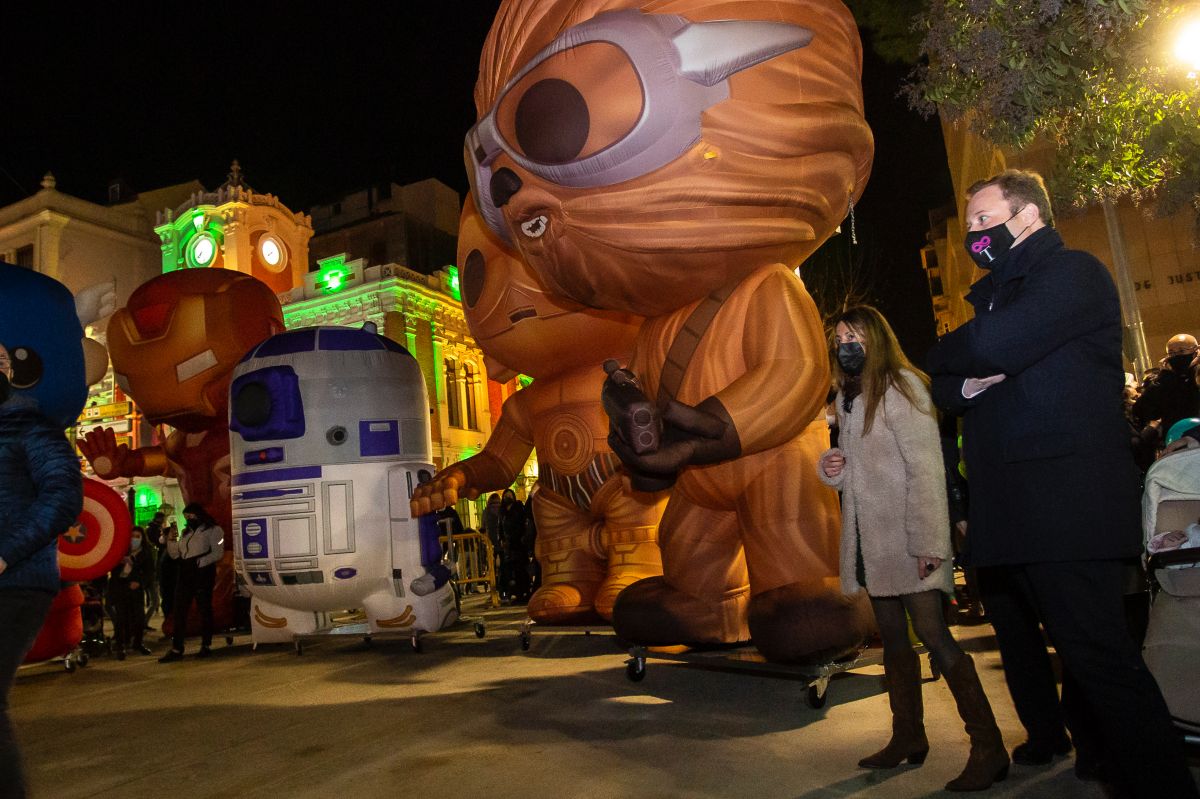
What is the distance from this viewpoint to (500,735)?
135 inches

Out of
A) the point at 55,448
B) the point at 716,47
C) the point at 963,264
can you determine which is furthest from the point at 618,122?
the point at 963,264

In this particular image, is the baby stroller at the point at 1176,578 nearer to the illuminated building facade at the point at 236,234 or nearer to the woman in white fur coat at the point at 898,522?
the woman in white fur coat at the point at 898,522

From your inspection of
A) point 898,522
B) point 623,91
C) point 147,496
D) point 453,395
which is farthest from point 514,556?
point 147,496

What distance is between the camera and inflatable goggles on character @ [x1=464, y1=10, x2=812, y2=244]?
3.59 metres

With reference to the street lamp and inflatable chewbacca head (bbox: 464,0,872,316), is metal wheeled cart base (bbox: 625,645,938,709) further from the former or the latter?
the street lamp

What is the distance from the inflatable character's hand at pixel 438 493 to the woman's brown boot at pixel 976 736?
3423 mm

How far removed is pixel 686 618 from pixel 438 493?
2026 millimetres

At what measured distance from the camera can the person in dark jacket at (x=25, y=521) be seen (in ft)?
7.45

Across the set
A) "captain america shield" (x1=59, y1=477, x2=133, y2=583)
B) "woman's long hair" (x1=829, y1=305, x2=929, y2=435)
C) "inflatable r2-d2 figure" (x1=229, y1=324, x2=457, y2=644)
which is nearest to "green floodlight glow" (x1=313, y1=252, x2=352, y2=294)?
"captain america shield" (x1=59, y1=477, x2=133, y2=583)

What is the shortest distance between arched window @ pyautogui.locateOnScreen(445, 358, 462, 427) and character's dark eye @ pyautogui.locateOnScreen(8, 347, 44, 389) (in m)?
18.3

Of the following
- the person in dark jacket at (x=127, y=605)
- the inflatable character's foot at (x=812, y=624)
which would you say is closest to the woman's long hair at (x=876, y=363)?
the inflatable character's foot at (x=812, y=624)

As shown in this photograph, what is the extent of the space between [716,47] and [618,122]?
0.56 m

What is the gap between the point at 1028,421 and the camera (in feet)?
6.91

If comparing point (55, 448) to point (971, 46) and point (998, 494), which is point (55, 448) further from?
point (971, 46)
